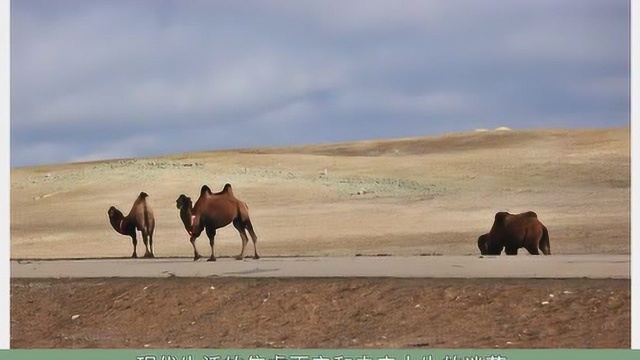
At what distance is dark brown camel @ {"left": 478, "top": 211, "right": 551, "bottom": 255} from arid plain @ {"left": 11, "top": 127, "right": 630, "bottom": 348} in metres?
2.70

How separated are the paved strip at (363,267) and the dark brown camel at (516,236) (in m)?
1.08

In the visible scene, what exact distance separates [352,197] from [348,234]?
438cm

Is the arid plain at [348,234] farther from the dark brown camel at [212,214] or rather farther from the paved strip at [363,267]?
the dark brown camel at [212,214]

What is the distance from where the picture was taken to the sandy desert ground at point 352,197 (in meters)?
33.4

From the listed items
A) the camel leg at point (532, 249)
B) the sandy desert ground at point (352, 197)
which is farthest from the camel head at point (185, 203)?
the camel leg at point (532, 249)

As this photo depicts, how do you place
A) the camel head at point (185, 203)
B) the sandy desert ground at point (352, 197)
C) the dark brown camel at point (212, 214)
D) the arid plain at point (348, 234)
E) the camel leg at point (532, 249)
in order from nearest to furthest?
the arid plain at point (348, 234)
the dark brown camel at point (212, 214)
the camel head at point (185, 203)
the camel leg at point (532, 249)
the sandy desert ground at point (352, 197)

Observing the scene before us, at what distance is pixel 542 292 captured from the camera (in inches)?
851

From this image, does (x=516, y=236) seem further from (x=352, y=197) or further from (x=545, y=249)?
(x=352, y=197)

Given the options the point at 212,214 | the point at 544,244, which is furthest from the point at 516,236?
the point at 212,214

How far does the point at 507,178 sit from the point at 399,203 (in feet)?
17.2

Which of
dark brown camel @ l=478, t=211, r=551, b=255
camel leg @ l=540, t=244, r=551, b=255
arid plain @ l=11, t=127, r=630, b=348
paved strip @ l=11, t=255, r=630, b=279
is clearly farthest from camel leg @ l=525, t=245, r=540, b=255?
arid plain @ l=11, t=127, r=630, b=348

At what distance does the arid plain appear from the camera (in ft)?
70.0

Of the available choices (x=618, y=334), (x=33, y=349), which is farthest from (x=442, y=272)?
(x=33, y=349)

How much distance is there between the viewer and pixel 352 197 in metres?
39.2
